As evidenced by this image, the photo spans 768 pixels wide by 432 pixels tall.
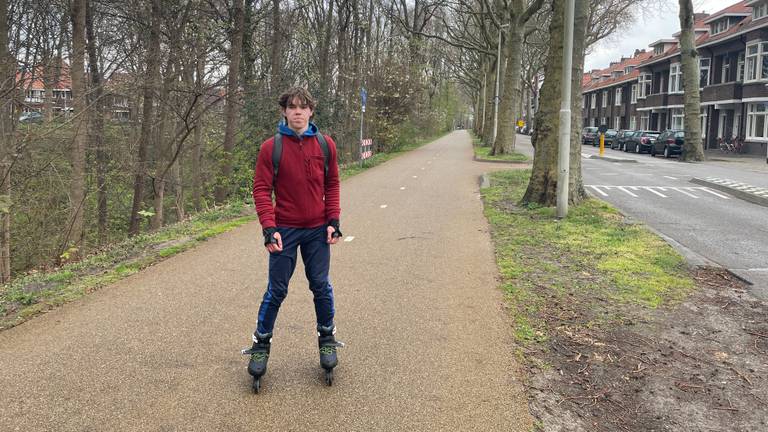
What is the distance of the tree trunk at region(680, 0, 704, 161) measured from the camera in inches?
1170

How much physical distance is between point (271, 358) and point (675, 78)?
51515 millimetres

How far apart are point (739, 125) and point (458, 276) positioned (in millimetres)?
38501

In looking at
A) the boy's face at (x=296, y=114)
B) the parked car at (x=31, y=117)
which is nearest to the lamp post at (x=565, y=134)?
the boy's face at (x=296, y=114)

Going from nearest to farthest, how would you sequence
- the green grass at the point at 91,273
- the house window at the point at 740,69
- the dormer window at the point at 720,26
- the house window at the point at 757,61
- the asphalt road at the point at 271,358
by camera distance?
the asphalt road at the point at 271,358 < the green grass at the point at 91,273 < the house window at the point at 757,61 < the house window at the point at 740,69 < the dormer window at the point at 720,26

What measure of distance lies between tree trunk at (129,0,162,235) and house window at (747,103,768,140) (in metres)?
34.2

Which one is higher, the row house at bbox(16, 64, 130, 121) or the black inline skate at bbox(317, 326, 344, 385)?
the row house at bbox(16, 64, 130, 121)

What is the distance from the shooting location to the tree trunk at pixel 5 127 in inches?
363

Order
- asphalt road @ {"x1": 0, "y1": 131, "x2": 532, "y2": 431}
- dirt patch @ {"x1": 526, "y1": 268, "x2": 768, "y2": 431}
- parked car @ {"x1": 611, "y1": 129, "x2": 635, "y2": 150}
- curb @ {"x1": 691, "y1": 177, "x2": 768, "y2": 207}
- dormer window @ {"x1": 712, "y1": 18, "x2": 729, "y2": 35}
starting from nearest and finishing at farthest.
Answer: asphalt road @ {"x1": 0, "y1": 131, "x2": 532, "y2": 431}, dirt patch @ {"x1": 526, "y1": 268, "x2": 768, "y2": 431}, curb @ {"x1": 691, "y1": 177, "x2": 768, "y2": 207}, dormer window @ {"x1": 712, "y1": 18, "x2": 729, "y2": 35}, parked car @ {"x1": 611, "y1": 129, "x2": 635, "y2": 150}

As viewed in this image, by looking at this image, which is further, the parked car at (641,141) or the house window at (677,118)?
the house window at (677,118)

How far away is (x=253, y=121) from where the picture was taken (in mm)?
19906

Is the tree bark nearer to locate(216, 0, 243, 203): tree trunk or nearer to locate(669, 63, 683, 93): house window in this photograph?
locate(216, 0, 243, 203): tree trunk

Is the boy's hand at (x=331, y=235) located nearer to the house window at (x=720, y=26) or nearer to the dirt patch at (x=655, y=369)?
the dirt patch at (x=655, y=369)

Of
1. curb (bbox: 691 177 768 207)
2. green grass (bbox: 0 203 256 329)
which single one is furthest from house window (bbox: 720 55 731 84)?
green grass (bbox: 0 203 256 329)

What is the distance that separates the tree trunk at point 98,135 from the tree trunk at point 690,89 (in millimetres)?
26000
